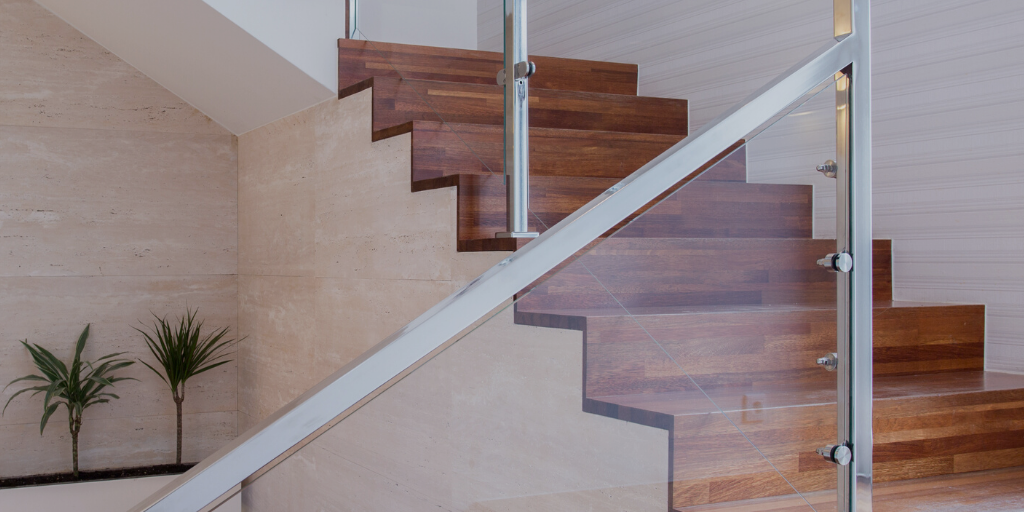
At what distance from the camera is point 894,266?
224cm

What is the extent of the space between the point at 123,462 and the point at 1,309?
0.83m

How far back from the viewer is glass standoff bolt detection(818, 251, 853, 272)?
3.95ft

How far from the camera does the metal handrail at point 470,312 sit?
744 millimetres

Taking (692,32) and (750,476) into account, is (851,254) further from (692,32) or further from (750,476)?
(692,32)

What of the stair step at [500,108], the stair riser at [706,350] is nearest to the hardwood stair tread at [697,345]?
the stair riser at [706,350]

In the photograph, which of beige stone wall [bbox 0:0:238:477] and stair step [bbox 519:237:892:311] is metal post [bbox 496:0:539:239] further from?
beige stone wall [bbox 0:0:238:477]

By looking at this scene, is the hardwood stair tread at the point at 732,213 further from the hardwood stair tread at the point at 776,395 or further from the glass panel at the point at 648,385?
the hardwood stair tread at the point at 776,395

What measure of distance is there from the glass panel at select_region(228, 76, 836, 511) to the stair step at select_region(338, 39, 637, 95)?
959 mm

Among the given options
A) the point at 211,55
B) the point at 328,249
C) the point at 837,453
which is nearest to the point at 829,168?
the point at 837,453

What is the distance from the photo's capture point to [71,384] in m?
3.35

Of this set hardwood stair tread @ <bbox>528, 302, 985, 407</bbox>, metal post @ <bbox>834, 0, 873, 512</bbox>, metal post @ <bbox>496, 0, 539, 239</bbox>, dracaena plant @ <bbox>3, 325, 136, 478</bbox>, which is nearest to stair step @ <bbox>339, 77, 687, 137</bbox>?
metal post @ <bbox>496, 0, 539, 239</bbox>

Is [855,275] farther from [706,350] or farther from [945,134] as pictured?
[945,134]

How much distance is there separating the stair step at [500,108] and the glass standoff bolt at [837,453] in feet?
3.39

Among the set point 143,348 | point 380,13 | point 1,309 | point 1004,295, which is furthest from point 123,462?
point 1004,295
